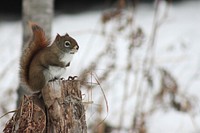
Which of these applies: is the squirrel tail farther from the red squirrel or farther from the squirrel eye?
the squirrel eye

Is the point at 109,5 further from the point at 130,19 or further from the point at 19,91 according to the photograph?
the point at 19,91

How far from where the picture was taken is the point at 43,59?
231 cm

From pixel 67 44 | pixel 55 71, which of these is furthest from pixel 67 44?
pixel 55 71

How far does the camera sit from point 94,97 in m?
4.91

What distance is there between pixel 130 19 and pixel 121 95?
1338 millimetres

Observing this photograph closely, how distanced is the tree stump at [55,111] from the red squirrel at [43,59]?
64 millimetres

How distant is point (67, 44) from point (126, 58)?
359 centimetres

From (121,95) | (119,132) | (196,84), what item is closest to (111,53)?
(119,132)

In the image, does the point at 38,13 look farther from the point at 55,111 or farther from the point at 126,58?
the point at 126,58

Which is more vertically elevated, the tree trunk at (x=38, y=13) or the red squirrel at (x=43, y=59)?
the tree trunk at (x=38, y=13)

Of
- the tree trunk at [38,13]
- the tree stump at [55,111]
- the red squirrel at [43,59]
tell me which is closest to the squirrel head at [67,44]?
the red squirrel at [43,59]

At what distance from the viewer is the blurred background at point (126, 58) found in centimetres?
433

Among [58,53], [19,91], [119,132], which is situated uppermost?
[58,53]

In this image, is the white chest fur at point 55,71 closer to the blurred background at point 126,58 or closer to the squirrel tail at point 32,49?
the squirrel tail at point 32,49
